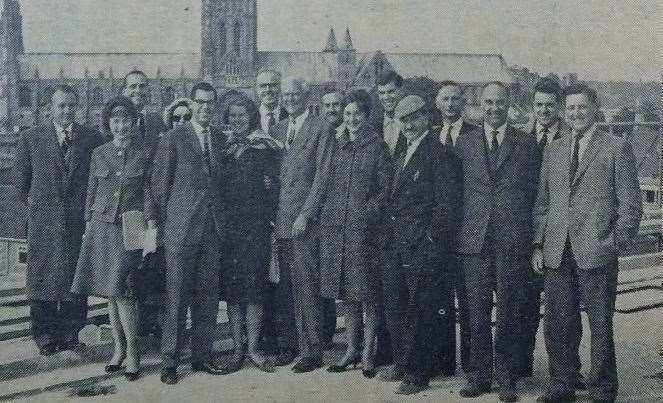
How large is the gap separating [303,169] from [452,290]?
52.1 inches

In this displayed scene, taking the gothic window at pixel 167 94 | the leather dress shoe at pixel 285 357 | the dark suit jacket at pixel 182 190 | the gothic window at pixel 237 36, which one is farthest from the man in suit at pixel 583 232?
the gothic window at pixel 167 94

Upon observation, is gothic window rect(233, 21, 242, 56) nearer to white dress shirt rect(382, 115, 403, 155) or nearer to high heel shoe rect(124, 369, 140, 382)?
white dress shirt rect(382, 115, 403, 155)

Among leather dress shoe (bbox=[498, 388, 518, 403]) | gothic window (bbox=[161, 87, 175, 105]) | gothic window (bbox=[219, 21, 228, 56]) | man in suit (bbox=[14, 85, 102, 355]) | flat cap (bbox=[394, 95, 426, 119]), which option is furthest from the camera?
gothic window (bbox=[161, 87, 175, 105])

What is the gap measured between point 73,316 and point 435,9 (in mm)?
4343

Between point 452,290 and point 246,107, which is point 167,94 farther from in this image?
point 452,290

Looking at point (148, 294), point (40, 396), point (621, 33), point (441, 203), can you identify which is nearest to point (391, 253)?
point (441, 203)

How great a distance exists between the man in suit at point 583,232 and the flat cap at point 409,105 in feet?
2.80

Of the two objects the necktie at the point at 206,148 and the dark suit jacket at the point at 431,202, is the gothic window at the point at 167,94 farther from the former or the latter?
the dark suit jacket at the point at 431,202

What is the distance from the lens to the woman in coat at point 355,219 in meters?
5.37

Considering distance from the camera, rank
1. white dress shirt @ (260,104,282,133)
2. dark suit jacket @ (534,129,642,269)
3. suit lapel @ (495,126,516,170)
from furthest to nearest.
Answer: white dress shirt @ (260,104,282,133) → suit lapel @ (495,126,516,170) → dark suit jacket @ (534,129,642,269)

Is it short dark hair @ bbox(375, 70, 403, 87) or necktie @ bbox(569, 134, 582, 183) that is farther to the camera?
short dark hair @ bbox(375, 70, 403, 87)

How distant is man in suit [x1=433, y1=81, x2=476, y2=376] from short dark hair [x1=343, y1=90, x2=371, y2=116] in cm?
49

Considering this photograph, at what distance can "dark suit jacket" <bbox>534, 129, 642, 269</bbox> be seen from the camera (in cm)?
460

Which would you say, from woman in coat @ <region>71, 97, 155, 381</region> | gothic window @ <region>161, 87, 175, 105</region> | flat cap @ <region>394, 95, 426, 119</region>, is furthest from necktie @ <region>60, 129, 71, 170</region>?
gothic window @ <region>161, 87, 175, 105</region>
